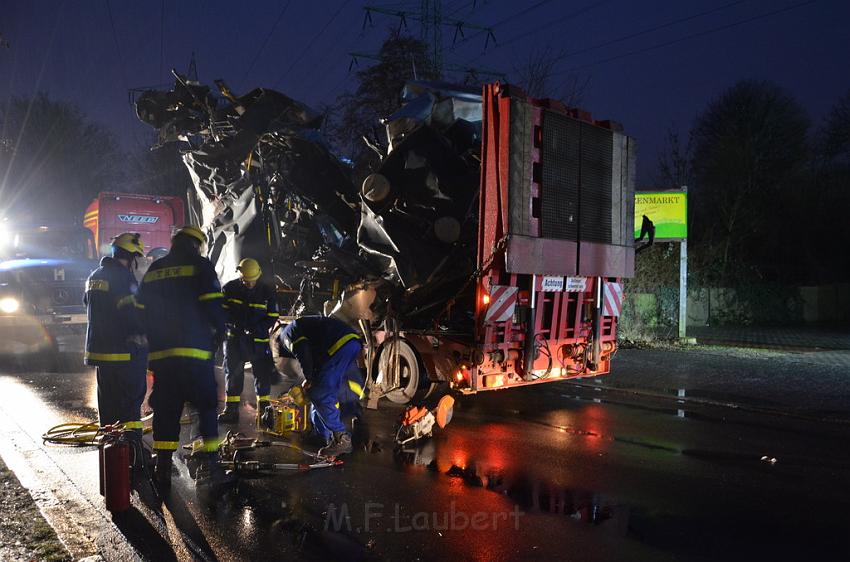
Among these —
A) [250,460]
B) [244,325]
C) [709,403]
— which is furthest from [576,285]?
[250,460]

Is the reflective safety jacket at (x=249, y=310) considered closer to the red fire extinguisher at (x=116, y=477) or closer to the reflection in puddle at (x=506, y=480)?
the reflection in puddle at (x=506, y=480)

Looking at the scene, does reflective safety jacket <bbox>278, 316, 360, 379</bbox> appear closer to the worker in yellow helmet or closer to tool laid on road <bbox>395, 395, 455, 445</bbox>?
tool laid on road <bbox>395, 395, 455, 445</bbox>

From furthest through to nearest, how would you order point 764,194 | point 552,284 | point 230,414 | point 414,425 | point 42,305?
point 764,194 → point 42,305 → point 230,414 → point 552,284 → point 414,425

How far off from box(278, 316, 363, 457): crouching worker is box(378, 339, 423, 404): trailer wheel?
1.50 meters

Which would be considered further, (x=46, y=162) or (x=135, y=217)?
(x=46, y=162)

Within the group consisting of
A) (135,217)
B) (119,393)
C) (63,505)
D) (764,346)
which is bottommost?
(63,505)

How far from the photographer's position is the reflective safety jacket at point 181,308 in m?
5.06

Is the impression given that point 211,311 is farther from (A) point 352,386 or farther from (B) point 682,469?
(B) point 682,469

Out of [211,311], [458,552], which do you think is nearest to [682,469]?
[458,552]

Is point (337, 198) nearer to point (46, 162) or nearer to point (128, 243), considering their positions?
point (128, 243)

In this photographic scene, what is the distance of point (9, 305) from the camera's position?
12.2 metres

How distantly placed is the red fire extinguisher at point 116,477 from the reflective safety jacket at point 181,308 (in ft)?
2.62

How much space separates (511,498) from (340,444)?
6.04ft

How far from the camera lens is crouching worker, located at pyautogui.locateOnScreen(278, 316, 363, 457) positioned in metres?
5.93
